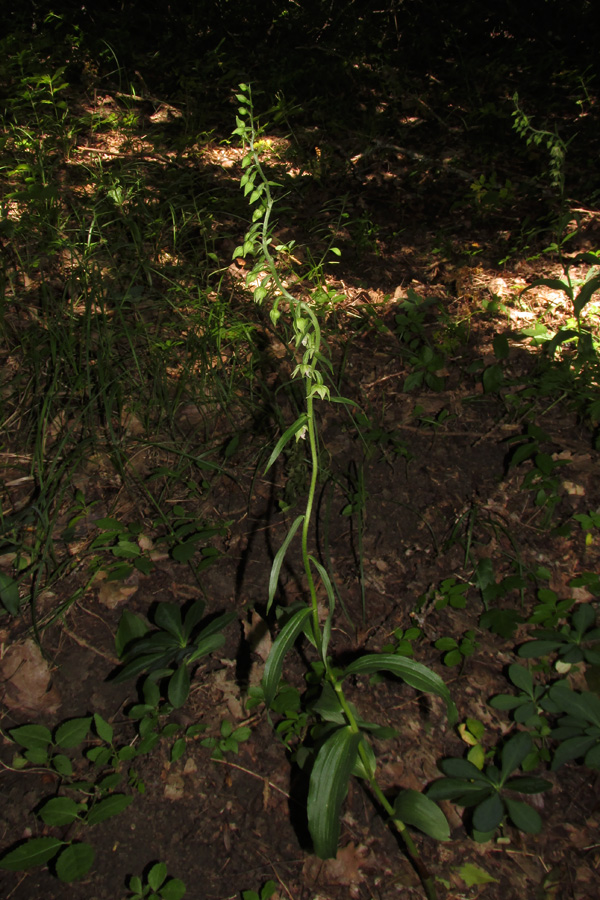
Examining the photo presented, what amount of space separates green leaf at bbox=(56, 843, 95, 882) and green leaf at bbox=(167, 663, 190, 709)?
388mm

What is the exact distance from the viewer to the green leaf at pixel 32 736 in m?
1.64

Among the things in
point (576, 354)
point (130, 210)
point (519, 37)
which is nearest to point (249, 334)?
point (130, 210)

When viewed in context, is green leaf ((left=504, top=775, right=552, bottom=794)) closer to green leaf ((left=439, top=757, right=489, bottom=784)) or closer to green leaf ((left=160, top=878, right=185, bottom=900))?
green leaf ((left=439, top=757, right=489, bottom=784))

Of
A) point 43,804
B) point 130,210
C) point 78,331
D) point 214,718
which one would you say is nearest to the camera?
point 43,804

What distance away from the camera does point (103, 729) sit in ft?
5.54

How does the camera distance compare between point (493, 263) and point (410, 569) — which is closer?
point (410, 569)

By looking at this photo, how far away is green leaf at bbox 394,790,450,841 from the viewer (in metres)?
1.42

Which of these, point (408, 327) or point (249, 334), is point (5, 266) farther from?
point (408, 327)

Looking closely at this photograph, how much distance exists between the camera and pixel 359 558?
2.18 m

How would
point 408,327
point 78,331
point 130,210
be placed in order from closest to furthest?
1. point 78,331
2. point 408,327
3. point 130,210

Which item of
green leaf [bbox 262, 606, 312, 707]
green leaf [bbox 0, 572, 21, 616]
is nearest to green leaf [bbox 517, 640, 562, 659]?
green leaf [bbox 262, 606, 312, 707]

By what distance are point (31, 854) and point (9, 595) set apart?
814 millimetres

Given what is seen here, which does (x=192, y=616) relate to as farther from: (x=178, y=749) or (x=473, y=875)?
(x=473, y=875)

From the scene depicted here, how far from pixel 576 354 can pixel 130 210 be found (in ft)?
8.10
